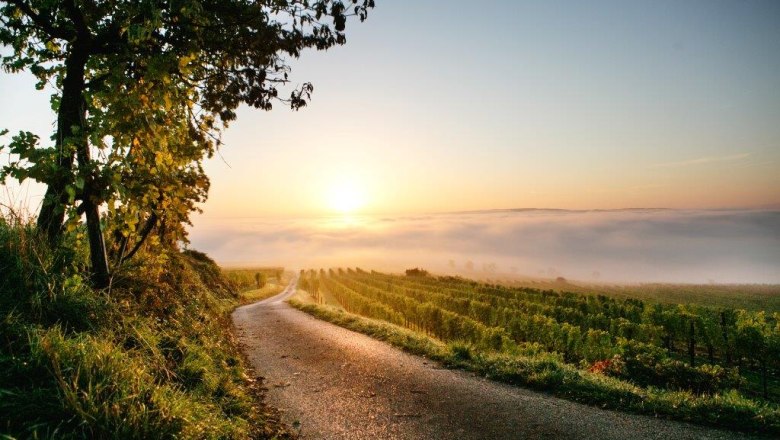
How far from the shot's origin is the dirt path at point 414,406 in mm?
5688

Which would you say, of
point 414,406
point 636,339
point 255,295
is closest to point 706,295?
point 636,339

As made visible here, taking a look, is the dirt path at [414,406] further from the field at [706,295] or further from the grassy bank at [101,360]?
the field at [706,295]

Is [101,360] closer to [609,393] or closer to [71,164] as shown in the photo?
[71,164]

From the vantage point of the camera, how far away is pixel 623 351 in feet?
69.5

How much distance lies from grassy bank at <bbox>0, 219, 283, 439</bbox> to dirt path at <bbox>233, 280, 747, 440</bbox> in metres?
0.96

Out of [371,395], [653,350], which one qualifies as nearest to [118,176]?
[371,395]

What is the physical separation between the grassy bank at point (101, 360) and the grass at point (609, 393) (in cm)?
488

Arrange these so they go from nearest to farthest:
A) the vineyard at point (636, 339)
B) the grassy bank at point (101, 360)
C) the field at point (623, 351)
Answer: the grassy bank at point (101, 360), the field at point (623, 351), the vineyard at point (636, 339)

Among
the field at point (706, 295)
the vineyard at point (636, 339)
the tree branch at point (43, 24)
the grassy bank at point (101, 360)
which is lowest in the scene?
the field at point (706, 295)

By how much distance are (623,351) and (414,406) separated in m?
19.4

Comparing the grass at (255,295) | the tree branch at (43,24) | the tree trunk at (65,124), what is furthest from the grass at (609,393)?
the grass at (255,295)

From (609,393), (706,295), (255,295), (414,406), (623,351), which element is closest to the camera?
(414,406)

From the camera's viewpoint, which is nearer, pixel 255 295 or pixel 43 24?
pixel 43 24

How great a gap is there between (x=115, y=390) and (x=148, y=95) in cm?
407
